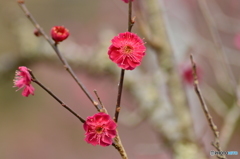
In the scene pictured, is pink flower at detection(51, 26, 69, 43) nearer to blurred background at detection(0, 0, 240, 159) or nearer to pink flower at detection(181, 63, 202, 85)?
blurred background at detection(0, 0, 240, 159)

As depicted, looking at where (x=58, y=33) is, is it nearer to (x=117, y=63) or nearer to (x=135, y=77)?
(x=117, y=63)

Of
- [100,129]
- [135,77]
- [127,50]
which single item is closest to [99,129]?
[100,129]

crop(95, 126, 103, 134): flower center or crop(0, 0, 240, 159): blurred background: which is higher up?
crop(0, 0, 240, 159): blurred background

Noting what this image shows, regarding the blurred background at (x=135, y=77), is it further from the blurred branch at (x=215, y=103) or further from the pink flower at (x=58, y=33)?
the pink flower at (x=58, y=33)

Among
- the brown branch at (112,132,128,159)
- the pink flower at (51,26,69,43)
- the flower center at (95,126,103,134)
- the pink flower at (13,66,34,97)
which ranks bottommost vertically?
the brown branch at (112,132,128,159)

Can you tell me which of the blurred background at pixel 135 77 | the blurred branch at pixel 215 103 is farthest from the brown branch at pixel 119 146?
the blurred branch at pixel 215 103

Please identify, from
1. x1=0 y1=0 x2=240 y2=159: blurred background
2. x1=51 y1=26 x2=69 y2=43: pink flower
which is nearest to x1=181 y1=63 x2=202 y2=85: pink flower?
x1=0 y1=0 x2=240 y2=159: blurred background

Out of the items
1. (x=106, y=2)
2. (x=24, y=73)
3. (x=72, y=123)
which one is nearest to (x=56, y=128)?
(x=72, y=123)
